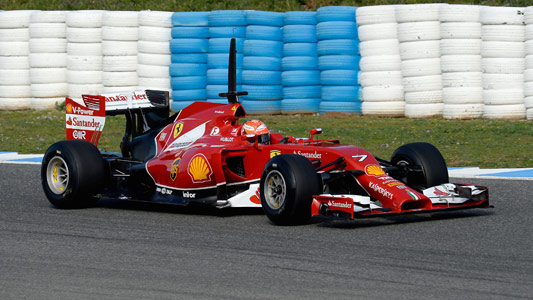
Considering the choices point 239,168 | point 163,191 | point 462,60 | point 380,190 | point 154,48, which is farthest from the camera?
point 154,48

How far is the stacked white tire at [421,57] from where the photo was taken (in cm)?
1683

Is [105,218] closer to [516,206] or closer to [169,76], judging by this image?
[516,206]

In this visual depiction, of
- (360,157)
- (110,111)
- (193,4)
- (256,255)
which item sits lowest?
(256,255)

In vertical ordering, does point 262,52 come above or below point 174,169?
above

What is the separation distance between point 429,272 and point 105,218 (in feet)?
13.1

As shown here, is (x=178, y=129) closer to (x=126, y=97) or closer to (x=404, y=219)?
(x=126, y=97)

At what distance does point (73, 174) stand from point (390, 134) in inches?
298

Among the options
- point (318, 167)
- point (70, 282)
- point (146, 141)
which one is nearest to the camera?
point (70, 282)

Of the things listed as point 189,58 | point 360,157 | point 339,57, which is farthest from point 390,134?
point 360,157

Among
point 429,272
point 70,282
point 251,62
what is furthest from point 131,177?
point 251,62

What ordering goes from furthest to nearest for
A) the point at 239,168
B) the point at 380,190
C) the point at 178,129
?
1. the point at 178,129
2. the point at 239,168
3. the point at 380,190

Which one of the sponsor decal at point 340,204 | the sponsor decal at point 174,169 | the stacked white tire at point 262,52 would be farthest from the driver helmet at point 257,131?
the stacked white tire at point 262,52

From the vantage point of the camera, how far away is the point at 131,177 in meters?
9.88

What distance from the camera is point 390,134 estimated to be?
1591cm
